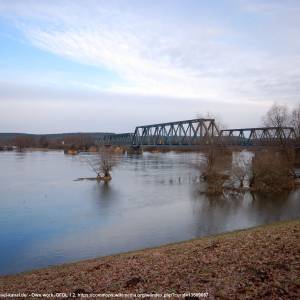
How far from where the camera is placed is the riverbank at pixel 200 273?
25.6 feet

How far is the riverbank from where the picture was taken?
25.6 ft

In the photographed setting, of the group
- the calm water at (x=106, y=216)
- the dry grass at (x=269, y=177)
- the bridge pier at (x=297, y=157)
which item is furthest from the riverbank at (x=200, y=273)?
the bridge pier at (x=297, y=157)

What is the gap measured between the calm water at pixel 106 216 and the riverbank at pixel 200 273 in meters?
4.10

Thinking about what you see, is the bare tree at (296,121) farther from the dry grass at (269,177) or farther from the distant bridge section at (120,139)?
the distant bridge section at (120,139)

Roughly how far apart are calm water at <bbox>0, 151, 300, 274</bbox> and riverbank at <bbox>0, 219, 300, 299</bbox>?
4103mm

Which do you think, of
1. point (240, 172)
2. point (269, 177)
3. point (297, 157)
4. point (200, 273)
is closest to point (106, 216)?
point (200, 273)

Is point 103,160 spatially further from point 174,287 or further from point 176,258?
point 174,287

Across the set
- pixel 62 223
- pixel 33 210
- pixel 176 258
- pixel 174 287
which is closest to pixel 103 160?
pixel 33 210

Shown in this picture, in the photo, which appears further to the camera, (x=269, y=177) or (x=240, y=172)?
(x=240, y=172)

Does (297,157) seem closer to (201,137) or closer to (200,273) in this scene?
(201,137)

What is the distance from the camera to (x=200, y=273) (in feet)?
30.2

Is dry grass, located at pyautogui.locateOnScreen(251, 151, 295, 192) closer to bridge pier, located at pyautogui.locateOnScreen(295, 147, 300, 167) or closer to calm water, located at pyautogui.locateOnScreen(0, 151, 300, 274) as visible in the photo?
calm water, located at pyautogui.locateOnScreen(0, 151, 300, 274)

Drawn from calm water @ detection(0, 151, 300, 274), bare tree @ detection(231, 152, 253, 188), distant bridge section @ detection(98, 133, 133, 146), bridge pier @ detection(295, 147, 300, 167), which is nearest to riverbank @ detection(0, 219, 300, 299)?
calm water @ detection(0, 151, 300, 274)

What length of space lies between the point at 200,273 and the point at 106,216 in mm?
15400
